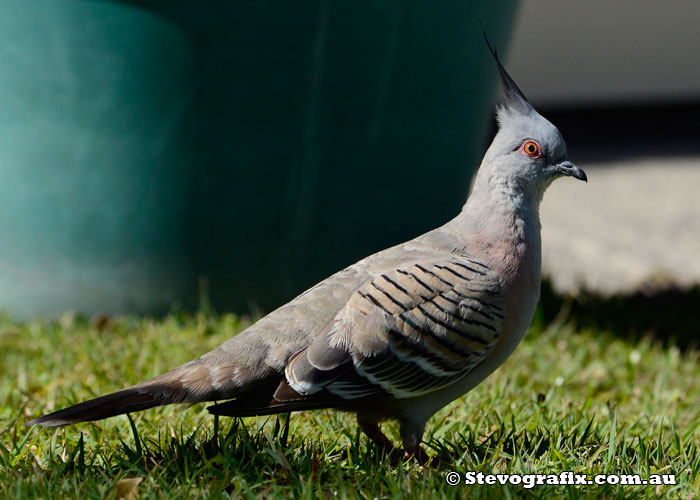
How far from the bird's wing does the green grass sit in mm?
249

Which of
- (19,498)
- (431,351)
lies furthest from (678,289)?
(19,498)

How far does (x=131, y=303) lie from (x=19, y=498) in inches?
92.1

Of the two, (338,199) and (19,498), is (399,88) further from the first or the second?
(19,498)

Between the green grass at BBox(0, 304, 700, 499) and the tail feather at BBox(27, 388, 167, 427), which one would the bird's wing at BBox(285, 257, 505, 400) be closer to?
the green grass at BBox(0, 304, 700, 499)

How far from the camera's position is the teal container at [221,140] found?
452cm

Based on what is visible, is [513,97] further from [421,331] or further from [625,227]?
[625,227]

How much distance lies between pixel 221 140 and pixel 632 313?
8.36ft

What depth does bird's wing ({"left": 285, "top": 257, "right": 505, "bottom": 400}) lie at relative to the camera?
298 centimetres

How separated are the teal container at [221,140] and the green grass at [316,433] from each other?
32cm

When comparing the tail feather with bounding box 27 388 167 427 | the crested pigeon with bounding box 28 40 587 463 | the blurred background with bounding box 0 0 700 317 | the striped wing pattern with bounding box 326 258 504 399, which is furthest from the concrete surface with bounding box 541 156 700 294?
the tail feather with bounding box 27 388 167 427

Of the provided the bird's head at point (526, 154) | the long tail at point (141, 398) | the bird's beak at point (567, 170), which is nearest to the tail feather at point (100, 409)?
the long tail at point (141, 398)

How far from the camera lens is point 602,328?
5152 mm

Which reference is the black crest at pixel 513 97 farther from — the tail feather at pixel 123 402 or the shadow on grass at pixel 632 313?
the shadow on grass at pixel 632 313

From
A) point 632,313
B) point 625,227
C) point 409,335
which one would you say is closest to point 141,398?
point 409,335
